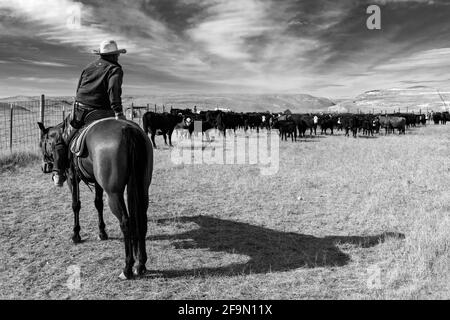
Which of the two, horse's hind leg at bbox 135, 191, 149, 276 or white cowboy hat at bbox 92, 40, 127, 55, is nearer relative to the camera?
horse's hind leg at bbox 135, 191, 149, 276

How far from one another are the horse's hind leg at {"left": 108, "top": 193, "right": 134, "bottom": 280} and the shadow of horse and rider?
0.30 meters

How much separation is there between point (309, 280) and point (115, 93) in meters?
3.47

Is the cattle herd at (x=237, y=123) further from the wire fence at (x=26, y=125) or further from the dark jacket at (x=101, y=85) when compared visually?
the dark jacket at (x=101, y=85)

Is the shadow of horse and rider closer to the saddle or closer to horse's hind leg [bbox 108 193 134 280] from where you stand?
horse's hind leg [bbox 108 193 134 280]

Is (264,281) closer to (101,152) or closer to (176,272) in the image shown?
(176,272)

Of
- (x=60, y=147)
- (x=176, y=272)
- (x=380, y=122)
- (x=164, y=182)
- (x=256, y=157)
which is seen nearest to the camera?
(x=176, y=272)

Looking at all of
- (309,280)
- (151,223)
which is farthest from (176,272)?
(151,223)

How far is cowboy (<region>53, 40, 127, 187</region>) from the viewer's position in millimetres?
4922

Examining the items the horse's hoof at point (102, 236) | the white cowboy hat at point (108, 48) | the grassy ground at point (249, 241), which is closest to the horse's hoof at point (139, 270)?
the grassy ground at point (249, 241)

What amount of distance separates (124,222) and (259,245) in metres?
2.31

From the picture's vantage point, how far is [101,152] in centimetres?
443

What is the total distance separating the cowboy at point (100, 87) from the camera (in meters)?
4.92

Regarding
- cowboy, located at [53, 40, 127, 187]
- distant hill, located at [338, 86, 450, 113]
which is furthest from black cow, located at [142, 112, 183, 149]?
distant hill, located at [338, 86, 450, 113]

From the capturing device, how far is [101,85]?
5.18 metres
